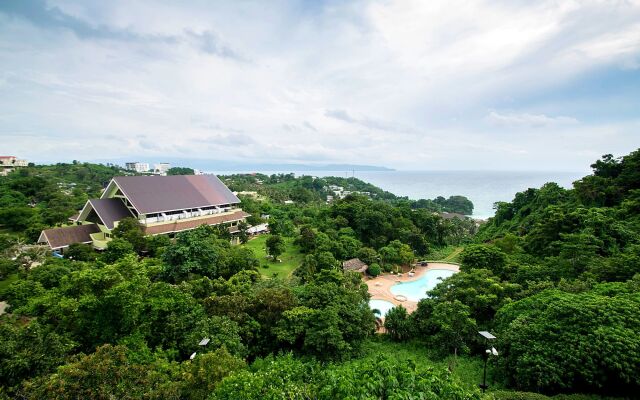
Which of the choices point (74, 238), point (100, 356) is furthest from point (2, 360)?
point (74, 238)

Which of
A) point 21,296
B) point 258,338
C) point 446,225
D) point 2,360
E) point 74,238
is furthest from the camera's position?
→ point 446,225

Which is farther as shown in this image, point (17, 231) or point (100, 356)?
point (17, 231)

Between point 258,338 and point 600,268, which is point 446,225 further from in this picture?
point 258,338

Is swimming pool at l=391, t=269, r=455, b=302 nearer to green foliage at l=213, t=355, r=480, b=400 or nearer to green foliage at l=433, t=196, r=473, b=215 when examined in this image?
green foliage at l=213, t=355, r=480, b=400

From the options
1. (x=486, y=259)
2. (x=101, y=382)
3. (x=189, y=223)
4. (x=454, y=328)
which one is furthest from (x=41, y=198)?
(x=486, y=259)

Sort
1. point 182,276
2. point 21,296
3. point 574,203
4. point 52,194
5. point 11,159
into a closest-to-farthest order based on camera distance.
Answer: point 21,296, point 182,276, point 574,203, point 52,194, point 11,159

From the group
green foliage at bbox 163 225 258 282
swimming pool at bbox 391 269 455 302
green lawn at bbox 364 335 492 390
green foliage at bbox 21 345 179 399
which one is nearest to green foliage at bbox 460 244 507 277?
swimming pool at bbox 391 269 455 302

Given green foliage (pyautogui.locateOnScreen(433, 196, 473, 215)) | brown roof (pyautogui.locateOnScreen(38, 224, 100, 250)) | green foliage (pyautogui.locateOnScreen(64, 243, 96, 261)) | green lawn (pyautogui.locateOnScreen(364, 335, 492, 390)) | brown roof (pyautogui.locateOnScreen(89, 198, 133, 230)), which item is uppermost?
brown roof (pyautogui.locateOnScreen(89, 198, 133, 230))

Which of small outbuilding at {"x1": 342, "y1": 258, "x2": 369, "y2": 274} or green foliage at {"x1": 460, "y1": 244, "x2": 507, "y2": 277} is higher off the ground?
green foliage at {"x1": 460, "y1": 244, "x2": 507, "y2": 277}
